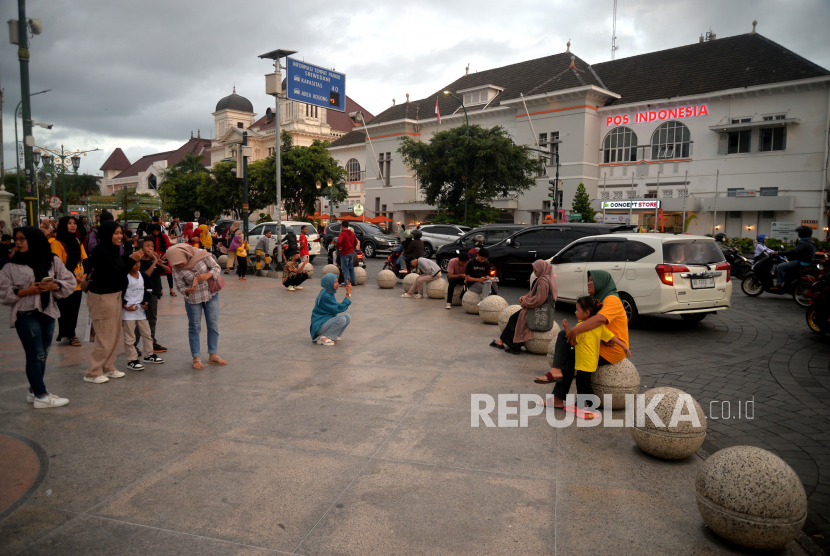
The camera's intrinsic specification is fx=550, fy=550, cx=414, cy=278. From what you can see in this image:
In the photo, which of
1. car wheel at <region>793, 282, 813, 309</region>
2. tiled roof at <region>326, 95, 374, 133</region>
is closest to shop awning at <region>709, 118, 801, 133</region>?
car wheel at <region>793, 282, 813, 309</region>

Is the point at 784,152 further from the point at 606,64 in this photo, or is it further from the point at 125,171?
the point at 125,171

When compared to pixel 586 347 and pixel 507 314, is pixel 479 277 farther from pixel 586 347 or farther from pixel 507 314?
pixel 586 347

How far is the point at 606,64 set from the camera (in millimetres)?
44688

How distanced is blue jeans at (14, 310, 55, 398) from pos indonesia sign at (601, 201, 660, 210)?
36.1 m

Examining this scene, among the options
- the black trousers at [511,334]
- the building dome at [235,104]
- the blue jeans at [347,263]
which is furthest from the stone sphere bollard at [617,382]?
the building dome at [235,104]

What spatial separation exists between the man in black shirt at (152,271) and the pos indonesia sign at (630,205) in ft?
111

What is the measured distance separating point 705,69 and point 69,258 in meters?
41.5

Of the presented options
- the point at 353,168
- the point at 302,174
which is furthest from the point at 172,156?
the point at 302,174

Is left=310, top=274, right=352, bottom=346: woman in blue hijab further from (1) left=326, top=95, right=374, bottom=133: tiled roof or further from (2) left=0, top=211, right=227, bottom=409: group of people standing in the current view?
(1) left=326, top=95, right=374, bottom=133: tiled roof

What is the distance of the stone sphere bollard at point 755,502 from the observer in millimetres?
3072

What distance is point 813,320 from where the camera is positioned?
30.6 feet

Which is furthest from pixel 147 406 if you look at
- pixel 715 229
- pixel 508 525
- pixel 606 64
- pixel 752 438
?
pixel 606 64

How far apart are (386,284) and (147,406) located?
34.1 feet

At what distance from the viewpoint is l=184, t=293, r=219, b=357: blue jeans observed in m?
6.86
